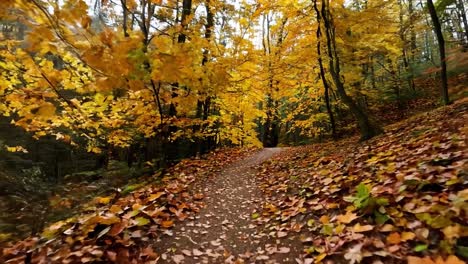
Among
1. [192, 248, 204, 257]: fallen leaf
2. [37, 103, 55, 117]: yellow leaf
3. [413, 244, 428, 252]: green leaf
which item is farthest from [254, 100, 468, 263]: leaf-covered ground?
[37, 103, 55, 117]: yellow leaf

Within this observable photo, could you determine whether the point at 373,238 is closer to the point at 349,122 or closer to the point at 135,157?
the point at 349,122

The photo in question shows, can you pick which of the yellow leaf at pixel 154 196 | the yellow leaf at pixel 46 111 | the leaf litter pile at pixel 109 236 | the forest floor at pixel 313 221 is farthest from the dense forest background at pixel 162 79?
the forest floor at pixel 313 221

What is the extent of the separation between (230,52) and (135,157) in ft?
38.3

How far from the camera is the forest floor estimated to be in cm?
300

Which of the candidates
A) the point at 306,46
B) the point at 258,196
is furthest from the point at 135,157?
the point at 258,196

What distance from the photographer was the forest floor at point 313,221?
3.00 m

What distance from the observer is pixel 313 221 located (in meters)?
4.24

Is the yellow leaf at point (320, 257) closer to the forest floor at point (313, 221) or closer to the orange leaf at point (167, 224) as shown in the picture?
the forest floor at point (313, 221)

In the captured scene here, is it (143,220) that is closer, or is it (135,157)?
(143,220)

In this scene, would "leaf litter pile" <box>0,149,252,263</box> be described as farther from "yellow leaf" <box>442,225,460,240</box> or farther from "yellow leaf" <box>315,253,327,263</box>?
"yellow leaf" <box>442,225,460,240</box>

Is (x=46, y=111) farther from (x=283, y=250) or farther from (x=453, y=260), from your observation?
(x=453, y=260)

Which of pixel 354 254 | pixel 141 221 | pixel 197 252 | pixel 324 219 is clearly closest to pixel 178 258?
pixel 197 252

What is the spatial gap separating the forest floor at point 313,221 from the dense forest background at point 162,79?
1.54m

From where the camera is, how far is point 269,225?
4.79 metres
